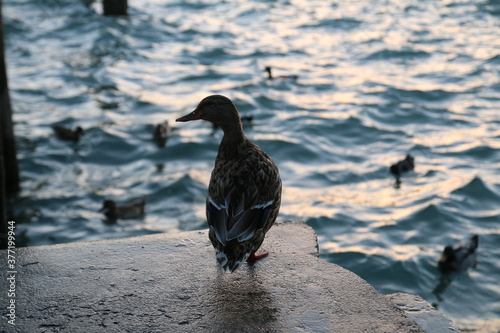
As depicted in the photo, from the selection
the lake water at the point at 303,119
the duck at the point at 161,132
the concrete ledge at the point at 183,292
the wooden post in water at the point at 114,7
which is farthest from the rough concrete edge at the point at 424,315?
the wooden post in water at the point at 114,7

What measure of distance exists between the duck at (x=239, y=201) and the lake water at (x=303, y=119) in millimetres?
3769

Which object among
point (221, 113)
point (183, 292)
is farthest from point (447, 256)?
point (183, 292)

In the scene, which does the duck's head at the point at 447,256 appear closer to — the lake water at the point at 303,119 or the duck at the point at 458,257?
the duck at the point at 458,257

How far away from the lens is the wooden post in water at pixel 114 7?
796 inches

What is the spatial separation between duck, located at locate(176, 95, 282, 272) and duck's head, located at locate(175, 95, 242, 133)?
0.23 ft

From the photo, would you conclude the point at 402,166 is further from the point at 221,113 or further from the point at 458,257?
the point at 221,113

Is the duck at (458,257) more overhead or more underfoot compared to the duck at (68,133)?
more overhead

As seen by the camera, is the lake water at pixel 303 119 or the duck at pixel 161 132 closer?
the lake water at pixel 303 119

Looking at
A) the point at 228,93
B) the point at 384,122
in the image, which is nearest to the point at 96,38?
the point at 228,93

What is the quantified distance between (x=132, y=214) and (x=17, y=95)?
6.22 meters

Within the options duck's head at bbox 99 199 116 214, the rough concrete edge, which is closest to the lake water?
duck's head at bbox 99 199 116 214

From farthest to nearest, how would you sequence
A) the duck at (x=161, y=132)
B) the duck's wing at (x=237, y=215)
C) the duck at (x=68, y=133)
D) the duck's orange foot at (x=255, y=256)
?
the duck at (x=161, y=132) → the duck at (x=68, y=133) → the duck's orange foot at (x=255, y=256) → the duck's wing at (x=237, y=215)

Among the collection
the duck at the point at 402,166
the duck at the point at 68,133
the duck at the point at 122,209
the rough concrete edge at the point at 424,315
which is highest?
the rough concrete edge at the point at 424,315

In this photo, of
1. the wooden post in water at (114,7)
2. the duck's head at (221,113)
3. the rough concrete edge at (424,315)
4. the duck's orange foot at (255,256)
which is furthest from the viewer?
the wooden post in water at (114,7)
